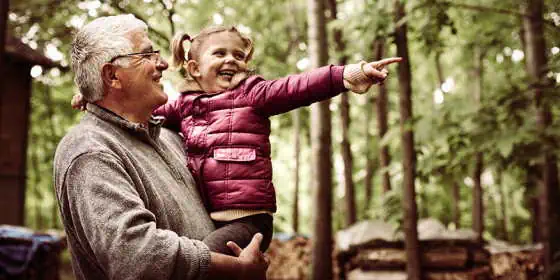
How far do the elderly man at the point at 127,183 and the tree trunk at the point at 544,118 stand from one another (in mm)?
4489

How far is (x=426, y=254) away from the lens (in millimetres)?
7480

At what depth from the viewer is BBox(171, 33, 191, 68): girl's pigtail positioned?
2865mm

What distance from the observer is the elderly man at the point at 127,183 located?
186 cm

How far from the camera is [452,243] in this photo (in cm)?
752

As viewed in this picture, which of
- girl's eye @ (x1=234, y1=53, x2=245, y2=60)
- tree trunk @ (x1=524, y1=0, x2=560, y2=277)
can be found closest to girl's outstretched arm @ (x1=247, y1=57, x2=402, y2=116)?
girl's eye @ (x1=234, y1=53, x2=245, y2=60)

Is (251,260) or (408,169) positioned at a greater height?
(408,169)

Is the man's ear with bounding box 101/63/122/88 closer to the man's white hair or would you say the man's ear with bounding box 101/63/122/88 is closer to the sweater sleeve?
the man's white hair

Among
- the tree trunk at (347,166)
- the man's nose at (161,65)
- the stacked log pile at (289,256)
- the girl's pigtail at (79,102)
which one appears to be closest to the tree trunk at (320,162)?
the stacked log pile at (289,256)

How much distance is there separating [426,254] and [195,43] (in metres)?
5.52

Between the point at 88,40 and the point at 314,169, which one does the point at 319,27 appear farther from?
the point at 88,40

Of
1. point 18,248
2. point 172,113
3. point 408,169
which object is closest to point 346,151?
point 408,169

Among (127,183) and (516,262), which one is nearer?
(127,183)

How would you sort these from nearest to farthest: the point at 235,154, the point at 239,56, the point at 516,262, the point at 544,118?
the point at 235,154, the point at 239,56, the point at 544,118, the point at 516,262

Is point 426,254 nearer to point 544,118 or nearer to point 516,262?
point 516,262
